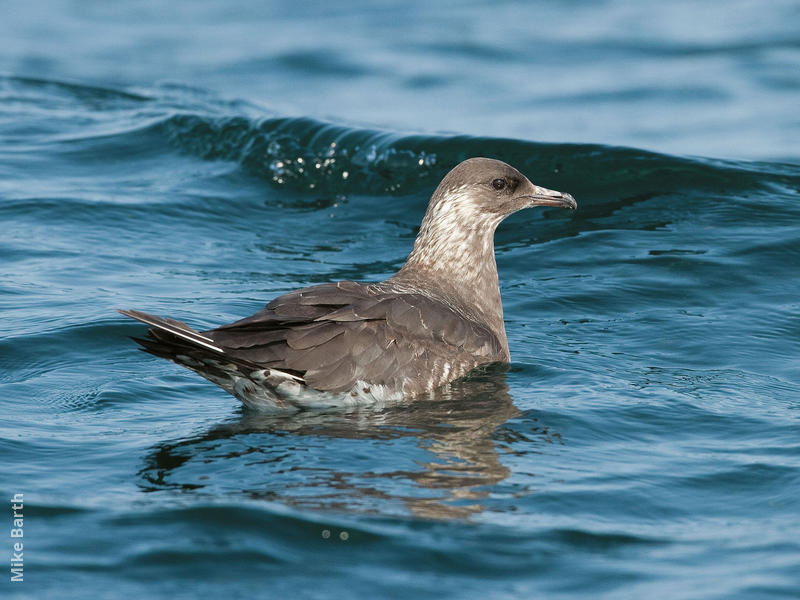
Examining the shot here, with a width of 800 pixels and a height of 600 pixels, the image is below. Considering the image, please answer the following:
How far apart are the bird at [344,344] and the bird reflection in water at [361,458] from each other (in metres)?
0.15

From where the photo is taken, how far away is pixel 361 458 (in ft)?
19.2

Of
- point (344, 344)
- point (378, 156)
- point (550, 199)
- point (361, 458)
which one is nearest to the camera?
point (361, 458)

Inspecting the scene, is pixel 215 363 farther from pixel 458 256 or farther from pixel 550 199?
pixel 550 199

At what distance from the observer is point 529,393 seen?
7.09 metres

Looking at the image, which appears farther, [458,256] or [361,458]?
[458,256]

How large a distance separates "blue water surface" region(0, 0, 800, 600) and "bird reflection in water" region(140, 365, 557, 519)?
0.8 inches

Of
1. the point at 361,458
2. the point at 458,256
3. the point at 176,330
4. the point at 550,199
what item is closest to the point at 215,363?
the point at 176,330

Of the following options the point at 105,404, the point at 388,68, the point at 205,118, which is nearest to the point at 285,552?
the point at 105,404

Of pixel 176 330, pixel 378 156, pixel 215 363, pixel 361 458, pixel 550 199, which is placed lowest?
pixel 361 458

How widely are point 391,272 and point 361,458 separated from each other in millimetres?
4157

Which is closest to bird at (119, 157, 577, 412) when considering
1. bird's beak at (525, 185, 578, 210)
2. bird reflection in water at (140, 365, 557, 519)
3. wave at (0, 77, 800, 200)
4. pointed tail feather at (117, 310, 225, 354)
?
pointed tail feather at (117, 310, 225, 354)

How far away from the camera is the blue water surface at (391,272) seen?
504cm

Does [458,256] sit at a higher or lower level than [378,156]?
lower

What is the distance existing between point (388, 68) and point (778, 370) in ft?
36.3
